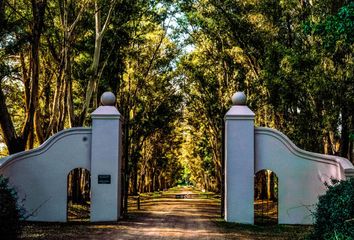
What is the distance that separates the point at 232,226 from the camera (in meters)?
17.9

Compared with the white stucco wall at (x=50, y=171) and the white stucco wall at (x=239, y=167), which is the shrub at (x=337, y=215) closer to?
the white stucco wall at (x=239, y=167)

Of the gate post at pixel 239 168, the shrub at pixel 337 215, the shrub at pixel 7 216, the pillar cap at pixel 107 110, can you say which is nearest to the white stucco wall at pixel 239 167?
the gate post at pixel 239 168

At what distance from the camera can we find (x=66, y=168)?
19109 millimetres

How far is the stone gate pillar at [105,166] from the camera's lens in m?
18.9

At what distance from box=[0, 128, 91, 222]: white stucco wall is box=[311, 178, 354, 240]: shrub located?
9.79 meters

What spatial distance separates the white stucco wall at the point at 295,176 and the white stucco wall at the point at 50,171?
6366 mm

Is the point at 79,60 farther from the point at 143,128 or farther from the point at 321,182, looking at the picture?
the point at 321,182

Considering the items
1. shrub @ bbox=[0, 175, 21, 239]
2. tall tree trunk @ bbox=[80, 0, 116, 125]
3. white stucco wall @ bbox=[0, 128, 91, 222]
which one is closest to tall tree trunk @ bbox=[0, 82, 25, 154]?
white stucco wall @ bbox=[0, 128, 91, 222]

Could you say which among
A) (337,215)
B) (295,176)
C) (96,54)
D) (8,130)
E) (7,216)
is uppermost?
(96,54)

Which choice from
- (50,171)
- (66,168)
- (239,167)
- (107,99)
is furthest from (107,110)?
(239,167)

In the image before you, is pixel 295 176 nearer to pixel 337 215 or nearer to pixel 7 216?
pixel 337 215

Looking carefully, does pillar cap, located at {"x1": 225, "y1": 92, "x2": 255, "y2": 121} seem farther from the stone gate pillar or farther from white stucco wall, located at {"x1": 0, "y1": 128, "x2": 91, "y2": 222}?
white stucco wall, located at {"x1": 0, "y1": 128, "x2": 91, "y2": 222}

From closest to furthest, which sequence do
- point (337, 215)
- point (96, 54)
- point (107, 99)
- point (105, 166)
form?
1. point (337, 215)
2. point (105, 166)
3. point (107, 99)
4. point (96, 54)

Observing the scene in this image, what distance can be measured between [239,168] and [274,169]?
122cm
